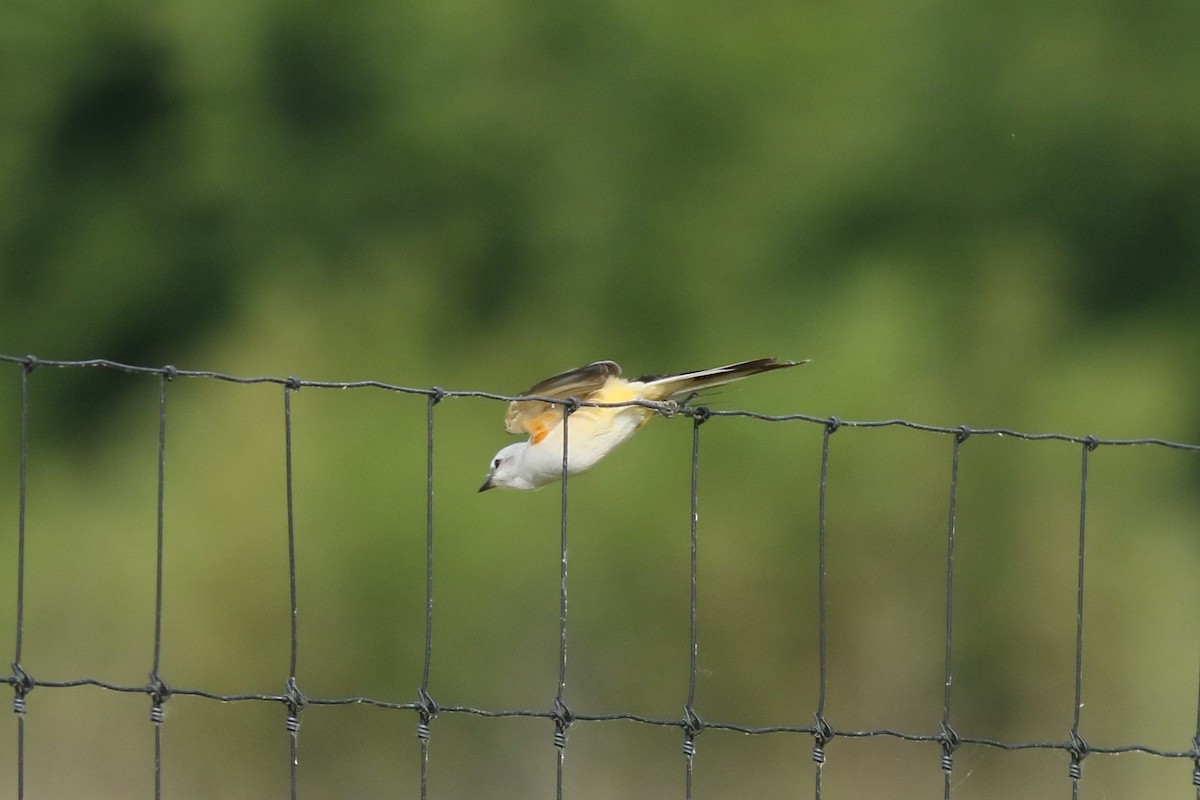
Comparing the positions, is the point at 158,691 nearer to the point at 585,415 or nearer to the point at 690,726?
the point at 690,726

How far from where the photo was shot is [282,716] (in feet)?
19.0

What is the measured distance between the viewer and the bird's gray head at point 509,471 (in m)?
3.02

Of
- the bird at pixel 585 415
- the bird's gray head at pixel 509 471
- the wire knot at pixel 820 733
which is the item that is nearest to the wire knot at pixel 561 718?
the wire knot at pixel 820 733

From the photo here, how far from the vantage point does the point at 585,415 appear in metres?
2.78

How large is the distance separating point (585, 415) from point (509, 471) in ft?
1.20

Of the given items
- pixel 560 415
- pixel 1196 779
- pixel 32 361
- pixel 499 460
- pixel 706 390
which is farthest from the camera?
pixel 499 460

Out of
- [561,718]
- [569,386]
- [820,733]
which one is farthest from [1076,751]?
[569,386]

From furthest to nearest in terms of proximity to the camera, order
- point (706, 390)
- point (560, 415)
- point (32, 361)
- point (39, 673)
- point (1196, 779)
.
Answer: point (39, 673) < point (560, 415) < point (706, 390) < point (1196, 779) < point (32, 361)

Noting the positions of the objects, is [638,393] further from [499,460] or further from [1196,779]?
[1196,779]

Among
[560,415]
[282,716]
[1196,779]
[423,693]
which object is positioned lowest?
[282,716]

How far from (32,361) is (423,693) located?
2.36 ft

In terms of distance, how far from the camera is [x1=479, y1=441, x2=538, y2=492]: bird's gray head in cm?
302

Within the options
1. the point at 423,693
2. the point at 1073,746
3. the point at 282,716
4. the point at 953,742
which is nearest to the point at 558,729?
the point at 423,693

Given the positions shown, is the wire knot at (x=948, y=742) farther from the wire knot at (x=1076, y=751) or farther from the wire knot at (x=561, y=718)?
the wire knot at (x=561, y=718)
